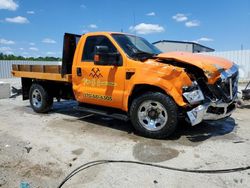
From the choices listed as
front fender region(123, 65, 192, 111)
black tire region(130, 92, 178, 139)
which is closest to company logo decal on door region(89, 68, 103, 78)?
black tire region(130, 92, 178, 139)

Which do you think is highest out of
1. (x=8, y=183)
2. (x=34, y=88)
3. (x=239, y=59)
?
(x=239, y=59)

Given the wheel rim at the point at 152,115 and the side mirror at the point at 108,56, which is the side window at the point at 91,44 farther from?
the wheel rim at the point at 152,115

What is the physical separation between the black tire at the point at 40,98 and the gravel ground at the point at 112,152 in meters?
0.70

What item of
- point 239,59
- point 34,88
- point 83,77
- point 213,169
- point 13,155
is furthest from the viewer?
point 239,59

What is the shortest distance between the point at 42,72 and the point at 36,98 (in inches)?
37.0

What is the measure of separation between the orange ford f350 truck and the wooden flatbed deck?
→ 55 mm

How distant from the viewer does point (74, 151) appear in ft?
15.5

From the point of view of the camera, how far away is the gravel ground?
142 inches

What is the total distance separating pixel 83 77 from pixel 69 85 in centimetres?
109

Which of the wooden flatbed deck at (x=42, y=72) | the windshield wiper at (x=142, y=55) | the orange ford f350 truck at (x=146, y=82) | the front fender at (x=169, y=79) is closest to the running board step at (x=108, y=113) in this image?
the orange ford f350 truck at (x=146, y=82)

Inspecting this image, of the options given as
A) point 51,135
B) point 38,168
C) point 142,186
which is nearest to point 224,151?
point 142,186

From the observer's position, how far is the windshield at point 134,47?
18.6 ft

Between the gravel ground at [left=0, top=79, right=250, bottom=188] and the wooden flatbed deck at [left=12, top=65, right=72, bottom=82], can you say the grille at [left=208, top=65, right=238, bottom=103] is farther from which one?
the wooden flatbed deck at [left=12, top=65, right=72, bottom=82]

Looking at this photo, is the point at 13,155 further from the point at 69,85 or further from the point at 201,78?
the point at 201,78
